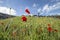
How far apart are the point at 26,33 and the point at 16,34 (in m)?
0.23

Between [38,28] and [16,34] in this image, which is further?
[38,28]

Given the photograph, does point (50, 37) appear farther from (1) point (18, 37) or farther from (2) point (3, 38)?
(2) point (3, 38)

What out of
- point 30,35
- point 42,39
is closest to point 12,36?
point 30,35

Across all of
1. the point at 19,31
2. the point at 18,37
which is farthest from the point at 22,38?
the point at 19,31

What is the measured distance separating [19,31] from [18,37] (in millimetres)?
306

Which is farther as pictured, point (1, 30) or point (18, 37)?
point (1, 30)

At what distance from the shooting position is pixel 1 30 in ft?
13.9

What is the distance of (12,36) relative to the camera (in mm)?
3838

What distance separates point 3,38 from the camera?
3.81m

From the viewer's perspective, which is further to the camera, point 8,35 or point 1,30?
point 1,30

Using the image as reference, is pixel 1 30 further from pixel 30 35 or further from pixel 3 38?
pixel 30 35

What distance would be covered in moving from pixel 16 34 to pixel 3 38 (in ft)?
0.91

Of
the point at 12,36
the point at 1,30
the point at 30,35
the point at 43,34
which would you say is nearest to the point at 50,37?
the point at 43,34

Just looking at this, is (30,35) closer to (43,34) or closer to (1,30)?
(43,34)
